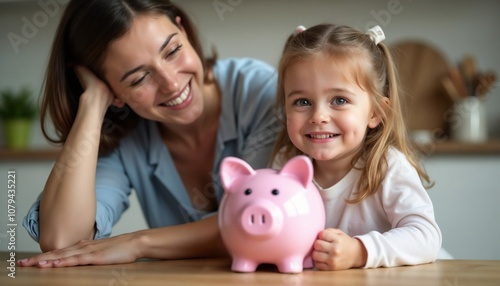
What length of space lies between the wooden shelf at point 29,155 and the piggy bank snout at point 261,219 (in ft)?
6.77

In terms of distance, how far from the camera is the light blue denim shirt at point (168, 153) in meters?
1.39

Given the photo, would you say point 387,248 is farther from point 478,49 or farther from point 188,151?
point 478,49

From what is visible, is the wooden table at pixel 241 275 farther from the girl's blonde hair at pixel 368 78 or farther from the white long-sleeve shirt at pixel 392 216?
the girl's blonde hair at pixel 368 78

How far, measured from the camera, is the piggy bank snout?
2.78 ft

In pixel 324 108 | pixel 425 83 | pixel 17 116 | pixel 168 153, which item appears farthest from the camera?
pixel 17 116

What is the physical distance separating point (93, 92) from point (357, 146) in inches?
25.2

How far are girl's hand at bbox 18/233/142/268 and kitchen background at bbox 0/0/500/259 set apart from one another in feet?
4.37

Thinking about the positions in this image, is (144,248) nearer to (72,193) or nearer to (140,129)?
(72,193)

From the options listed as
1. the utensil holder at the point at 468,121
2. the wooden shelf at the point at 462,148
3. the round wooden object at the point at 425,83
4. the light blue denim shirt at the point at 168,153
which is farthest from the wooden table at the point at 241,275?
the round wooden object at the point at 425,83

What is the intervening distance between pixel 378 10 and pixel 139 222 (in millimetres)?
1498

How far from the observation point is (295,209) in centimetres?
87

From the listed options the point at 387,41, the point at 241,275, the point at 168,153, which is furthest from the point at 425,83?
the point at 241,275

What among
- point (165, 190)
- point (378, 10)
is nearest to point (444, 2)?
point (378, 10)

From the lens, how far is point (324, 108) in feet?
3.26
